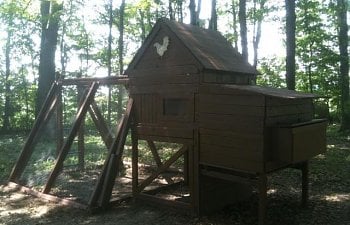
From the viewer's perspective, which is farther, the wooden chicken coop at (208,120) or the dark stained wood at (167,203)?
the dark stained wood at (167,203)

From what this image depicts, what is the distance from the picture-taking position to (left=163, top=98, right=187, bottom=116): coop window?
25.2 feet

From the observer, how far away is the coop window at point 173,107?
7672mm

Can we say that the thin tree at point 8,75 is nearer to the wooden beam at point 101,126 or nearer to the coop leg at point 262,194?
the wooden beam at point 101,126

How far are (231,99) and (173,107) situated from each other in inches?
68.0

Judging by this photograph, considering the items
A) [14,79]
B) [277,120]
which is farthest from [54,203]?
[14,79]

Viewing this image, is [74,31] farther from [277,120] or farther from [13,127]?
[277,120]

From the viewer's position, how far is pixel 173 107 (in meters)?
7.88

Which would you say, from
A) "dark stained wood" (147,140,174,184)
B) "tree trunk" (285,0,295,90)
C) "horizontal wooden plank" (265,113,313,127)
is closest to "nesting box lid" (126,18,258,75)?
"horizontal wooden plank" (265,113,313,127)

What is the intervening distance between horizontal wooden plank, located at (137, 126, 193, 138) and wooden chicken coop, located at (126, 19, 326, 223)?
0.07ft

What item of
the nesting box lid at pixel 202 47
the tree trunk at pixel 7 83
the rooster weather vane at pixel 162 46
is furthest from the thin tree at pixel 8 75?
the rooster weather vane at pixel 162 46

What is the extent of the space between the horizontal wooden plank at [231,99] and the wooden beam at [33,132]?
5.60m

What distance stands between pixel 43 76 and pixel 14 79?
374 inches

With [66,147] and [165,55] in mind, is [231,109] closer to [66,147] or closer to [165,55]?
[165,55]

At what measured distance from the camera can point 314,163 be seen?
37.9 feet
